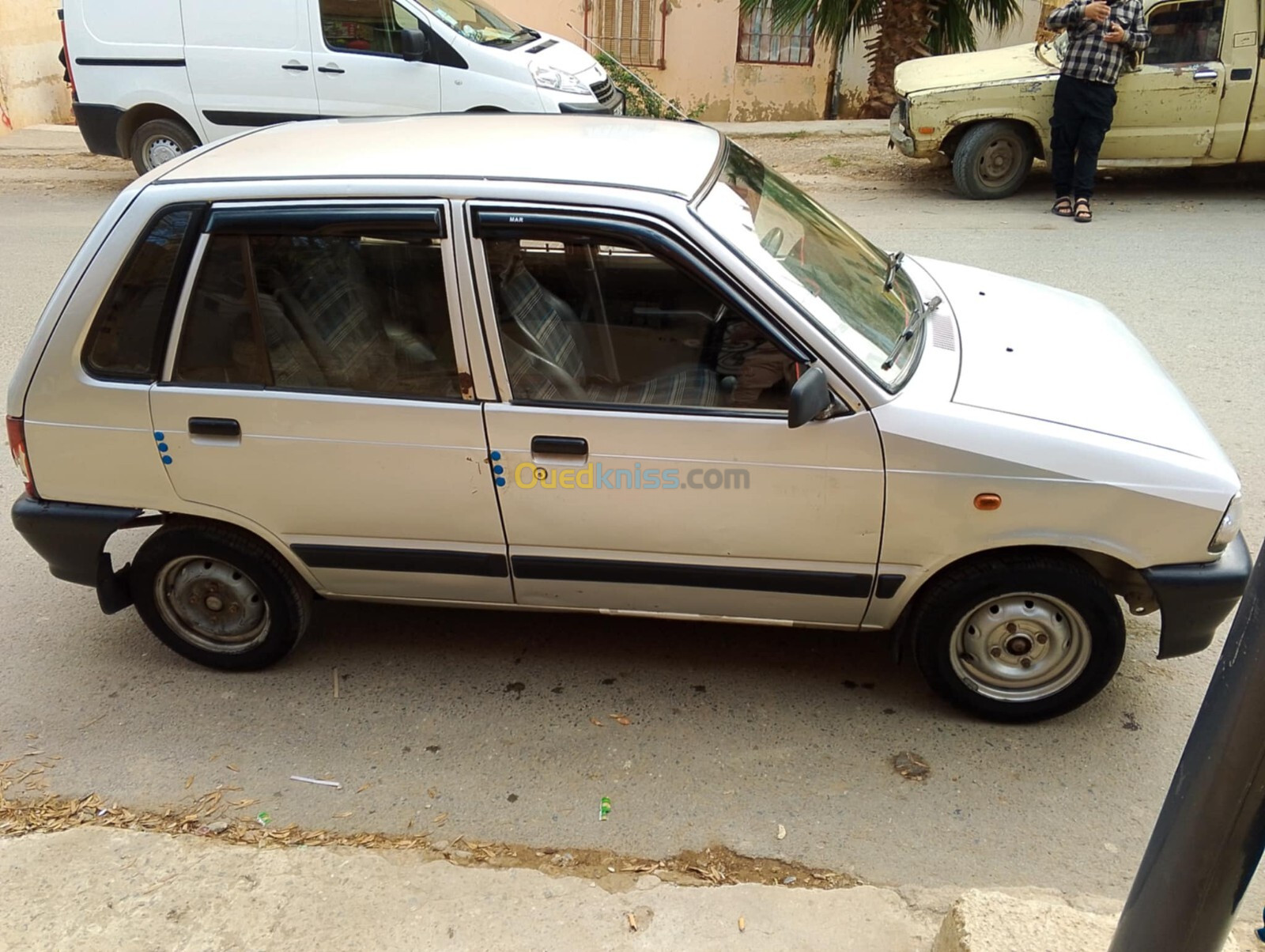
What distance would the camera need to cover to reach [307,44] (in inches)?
360

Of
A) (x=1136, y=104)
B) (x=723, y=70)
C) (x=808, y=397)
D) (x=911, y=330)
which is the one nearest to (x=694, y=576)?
(x=808, y=397)

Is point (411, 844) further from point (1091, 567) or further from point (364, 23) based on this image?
point (364, 23)

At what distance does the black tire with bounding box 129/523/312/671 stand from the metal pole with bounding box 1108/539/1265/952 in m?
2.67

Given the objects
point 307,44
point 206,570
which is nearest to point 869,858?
point 206,570

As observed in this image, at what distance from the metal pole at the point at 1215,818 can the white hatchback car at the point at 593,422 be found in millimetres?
1205

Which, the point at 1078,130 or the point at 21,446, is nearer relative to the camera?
the point at 21,446

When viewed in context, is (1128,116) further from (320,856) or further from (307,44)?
(320,856)

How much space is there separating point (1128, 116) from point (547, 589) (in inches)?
310

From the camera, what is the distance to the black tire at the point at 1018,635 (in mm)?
3092

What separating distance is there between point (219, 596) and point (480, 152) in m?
1.75

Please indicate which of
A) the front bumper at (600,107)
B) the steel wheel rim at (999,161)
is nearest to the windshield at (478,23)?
the front bumper at (600,107)

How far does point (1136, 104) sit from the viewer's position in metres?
8.76
